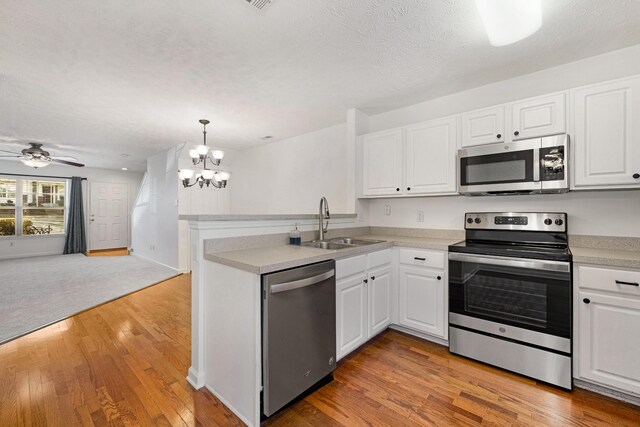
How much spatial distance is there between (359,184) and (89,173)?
844cm

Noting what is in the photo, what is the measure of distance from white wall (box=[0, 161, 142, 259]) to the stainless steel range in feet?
31.3

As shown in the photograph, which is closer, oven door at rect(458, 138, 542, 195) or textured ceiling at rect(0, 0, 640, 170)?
textured ceiling at rect(0, 0, 640, 170)

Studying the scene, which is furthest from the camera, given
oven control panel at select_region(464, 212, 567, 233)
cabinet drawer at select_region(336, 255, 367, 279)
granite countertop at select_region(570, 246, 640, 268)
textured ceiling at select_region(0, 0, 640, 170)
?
oven control panel at select_region(464, 212, 567, 233)

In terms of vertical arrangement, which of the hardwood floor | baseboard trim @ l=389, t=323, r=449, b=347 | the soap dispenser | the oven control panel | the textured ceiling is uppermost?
the textured ceiling

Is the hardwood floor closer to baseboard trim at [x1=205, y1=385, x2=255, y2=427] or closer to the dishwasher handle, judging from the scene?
baseboard trim at [x1=205, y1=385, x2=255, y2=427]

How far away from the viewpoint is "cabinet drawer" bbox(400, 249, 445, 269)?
2363 millimetres

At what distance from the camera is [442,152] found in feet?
8.70

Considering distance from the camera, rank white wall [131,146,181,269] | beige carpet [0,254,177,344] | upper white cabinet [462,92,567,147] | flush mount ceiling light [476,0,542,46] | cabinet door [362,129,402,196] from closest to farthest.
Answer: flush mount ceiling light [476,0,542,46] < upper white cabinet [462,92,567,147] < cabinet door [362,129,402,196] < beige carpet [0,254,177,344] < white wall [131,146,181,269]

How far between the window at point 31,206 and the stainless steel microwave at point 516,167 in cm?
979

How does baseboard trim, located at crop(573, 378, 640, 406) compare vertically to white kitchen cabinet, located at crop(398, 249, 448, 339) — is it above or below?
below

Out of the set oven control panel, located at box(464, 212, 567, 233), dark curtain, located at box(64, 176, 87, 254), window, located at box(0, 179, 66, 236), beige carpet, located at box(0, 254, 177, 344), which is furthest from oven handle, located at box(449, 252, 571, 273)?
window, located at box(0, 179, 66, 236)

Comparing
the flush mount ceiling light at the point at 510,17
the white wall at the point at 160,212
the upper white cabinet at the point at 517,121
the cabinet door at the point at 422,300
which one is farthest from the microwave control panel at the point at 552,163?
the white wall at the point at 160,212

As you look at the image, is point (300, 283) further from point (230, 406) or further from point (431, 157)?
point (431, 157)

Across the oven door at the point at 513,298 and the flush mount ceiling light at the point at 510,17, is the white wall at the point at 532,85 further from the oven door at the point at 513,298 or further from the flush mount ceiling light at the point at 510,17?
the oven door at the point at 513,298
